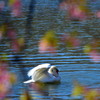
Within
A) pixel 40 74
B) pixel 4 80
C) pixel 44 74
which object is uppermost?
pixel 4 80

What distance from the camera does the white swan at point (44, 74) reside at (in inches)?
324

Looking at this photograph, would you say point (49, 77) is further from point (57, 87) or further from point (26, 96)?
point (26, 96)

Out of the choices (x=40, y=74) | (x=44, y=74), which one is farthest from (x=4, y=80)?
(x=44, y=74)

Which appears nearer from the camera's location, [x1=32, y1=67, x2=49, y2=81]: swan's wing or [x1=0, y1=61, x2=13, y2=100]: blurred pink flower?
[x1=0, y1=61, x2=13, y2=100]: blurred pink flower

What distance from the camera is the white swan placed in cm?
824

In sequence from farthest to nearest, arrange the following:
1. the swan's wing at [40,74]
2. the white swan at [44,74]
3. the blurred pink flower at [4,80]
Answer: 1. the swan's wing at [40,74]
2. the white swan at [44,74]
3. the blurred pink flower at [4,80]

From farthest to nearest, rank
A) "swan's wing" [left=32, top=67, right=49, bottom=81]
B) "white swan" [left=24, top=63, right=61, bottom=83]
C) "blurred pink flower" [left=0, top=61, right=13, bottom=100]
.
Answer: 1. "swan's wing" [left=32, top=67, right=49, bottom=81]
2. "white swan" [left=24, top=63, right=61, bottom=83]
3. "blurred pink flower" [left=0, top=61, right=13, bottom=100]

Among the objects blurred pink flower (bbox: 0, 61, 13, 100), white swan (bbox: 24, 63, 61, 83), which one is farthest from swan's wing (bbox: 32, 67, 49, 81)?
blurred pink flower (bbox: 0, 61, 13, 100)

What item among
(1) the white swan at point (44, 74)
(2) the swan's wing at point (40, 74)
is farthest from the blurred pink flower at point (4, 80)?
(2) the swan's wing at point (40, 74)

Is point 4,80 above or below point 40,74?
above

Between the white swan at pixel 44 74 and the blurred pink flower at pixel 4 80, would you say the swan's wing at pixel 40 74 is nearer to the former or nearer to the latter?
the white swan at pixel 44 74

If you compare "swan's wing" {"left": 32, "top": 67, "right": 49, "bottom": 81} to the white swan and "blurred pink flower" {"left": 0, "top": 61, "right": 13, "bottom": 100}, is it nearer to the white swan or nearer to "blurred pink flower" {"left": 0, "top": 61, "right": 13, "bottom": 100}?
the white swan

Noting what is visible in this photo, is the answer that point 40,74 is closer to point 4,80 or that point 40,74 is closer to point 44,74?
point 44,74

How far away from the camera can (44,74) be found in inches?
384
